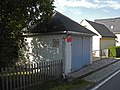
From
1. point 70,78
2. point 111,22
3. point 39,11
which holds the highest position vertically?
point 111,22

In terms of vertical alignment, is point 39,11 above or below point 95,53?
above

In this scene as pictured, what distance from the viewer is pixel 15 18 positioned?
11258 mm

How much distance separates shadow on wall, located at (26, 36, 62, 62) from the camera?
44.4 feet

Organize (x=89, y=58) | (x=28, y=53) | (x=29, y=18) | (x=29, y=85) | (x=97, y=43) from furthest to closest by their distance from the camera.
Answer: (x=97, y=43)
(x=89, y=58)
(x=28, y=53)
(x=29, y=18)
(x=29, y=85)

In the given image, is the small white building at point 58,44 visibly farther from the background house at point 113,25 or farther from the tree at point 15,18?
the background house at point 113,25

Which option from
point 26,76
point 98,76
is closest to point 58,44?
point 98,76

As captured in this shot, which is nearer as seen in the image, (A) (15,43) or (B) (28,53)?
(A) (15,43)

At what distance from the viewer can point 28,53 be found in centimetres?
1509

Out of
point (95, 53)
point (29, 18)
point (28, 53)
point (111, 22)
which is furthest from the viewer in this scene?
point (111, 22)

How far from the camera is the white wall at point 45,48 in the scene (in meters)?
13.4

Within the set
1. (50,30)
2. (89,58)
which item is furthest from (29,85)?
(89,58)

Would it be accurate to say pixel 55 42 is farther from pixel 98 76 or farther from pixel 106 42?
pixel 106 42

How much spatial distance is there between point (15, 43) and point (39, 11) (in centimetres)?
228

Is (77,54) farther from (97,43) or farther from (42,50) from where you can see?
(97,43)
